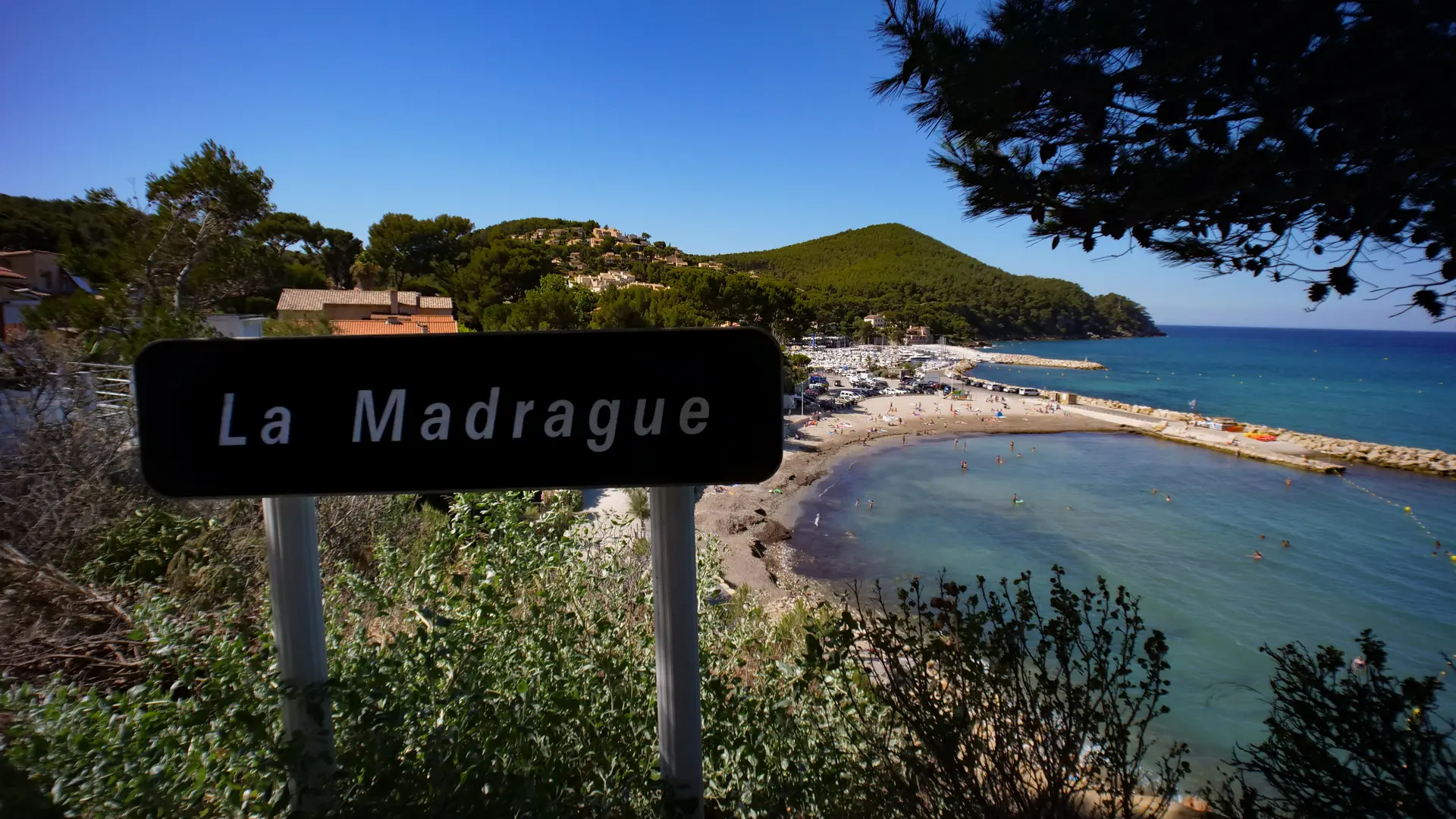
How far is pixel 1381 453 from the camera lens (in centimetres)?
3175

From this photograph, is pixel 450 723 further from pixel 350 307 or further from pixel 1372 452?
A: pixel 1372 452

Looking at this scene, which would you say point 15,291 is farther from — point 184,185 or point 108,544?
point 108,544

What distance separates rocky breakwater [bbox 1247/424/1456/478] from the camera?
29531 millimetres

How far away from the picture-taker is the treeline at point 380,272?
7.26 m

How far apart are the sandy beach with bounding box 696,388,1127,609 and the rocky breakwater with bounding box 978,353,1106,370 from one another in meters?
32.9

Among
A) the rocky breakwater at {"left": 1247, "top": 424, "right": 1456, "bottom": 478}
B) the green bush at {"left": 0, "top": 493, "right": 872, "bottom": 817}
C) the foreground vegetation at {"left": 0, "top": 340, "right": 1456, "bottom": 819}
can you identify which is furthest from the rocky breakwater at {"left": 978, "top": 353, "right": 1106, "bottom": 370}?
the green bush at {"left": 0, "top": 493, "right": 872, "bottom": 817}

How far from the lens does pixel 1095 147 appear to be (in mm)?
2207

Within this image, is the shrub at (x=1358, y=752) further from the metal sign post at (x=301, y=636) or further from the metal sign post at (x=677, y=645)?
the metal sign post at (x=301, y=636)

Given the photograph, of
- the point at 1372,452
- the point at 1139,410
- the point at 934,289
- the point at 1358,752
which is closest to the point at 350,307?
the point at 1358,752

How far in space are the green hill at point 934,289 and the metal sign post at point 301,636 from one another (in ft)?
280

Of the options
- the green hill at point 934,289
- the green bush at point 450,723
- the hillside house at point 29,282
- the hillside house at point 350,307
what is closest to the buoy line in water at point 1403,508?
the green bush at point 450,723

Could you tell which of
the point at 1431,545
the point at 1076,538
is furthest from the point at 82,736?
the point at 1431,545

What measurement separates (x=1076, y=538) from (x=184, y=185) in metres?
23.7

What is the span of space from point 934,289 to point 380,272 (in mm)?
98104
